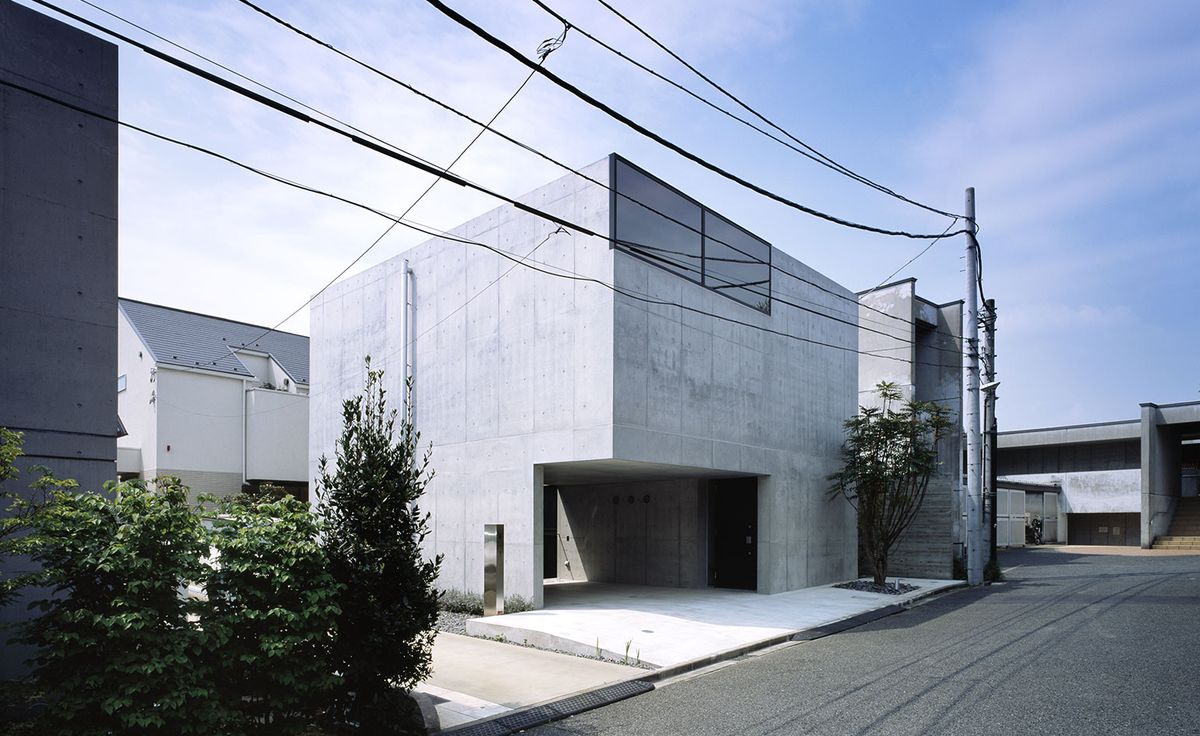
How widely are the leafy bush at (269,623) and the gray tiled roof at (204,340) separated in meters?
21.9

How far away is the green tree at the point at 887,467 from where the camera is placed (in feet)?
57.5

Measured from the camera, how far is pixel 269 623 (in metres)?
5.92

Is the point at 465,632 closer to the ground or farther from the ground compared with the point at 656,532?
closer to the ground

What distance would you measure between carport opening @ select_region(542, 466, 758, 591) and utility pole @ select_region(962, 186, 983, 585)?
211 inches

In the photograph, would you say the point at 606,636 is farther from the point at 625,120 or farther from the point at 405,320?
the point at 405,320

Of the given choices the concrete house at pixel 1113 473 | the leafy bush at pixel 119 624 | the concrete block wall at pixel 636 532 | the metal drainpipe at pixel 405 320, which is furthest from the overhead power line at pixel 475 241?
the concrete house at pixel 1113 473

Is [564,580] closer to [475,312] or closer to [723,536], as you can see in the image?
[723,536]

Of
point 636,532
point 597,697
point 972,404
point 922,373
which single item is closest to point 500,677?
point 597,697

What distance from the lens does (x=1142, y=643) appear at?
10203 millimetres


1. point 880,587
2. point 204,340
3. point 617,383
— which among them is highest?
point 204,340

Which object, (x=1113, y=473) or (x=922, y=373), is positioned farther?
(x=1113, y=473)

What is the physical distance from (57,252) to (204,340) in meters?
22.8

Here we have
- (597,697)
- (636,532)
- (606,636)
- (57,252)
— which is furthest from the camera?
(636,532)

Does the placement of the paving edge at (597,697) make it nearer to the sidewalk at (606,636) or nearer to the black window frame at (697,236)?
the sidewalk at (606,636)
